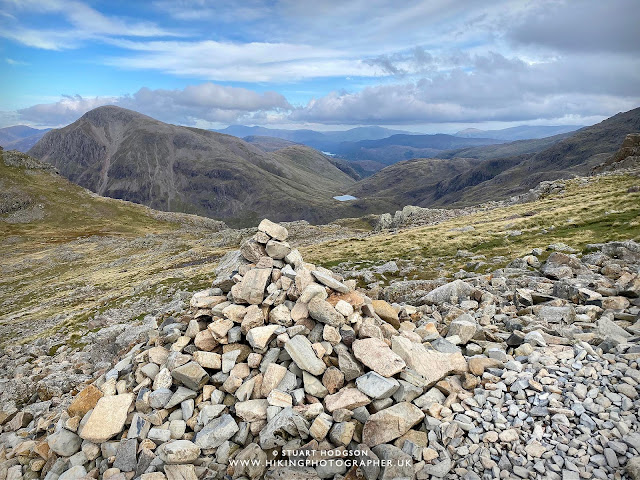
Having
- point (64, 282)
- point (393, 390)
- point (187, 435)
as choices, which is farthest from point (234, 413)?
point (64, 282)

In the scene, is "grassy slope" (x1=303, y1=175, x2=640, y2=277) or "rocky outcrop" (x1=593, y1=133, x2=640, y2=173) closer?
"grassy slope" (x1=303, y1=175, x2=640, y2=277)

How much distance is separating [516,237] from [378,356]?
4103 centimetres

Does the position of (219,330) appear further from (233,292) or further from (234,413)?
(234,413)

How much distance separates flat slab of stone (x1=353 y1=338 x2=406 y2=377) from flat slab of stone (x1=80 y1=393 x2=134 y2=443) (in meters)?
→ 9.20

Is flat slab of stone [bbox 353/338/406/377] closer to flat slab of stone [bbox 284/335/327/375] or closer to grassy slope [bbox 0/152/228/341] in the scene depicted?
flat slab of stone [bbox 284/335/327/375]

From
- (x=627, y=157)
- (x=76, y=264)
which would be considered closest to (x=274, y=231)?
(x=76, y=264)

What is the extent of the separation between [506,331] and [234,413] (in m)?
13.2

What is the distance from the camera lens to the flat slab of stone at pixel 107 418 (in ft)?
40.6

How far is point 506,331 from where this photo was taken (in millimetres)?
16625

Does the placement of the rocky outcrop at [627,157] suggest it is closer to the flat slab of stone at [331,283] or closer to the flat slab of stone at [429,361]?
the flat slab of stone at [429,361]

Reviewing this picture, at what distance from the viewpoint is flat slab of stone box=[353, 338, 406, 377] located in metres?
12.6

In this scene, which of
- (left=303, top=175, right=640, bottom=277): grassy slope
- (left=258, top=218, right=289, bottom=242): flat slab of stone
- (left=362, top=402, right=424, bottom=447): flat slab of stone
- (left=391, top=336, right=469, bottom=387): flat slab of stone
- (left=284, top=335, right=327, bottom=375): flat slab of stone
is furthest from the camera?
(left=303, top=175, right=640, bottom=277): grassy slope

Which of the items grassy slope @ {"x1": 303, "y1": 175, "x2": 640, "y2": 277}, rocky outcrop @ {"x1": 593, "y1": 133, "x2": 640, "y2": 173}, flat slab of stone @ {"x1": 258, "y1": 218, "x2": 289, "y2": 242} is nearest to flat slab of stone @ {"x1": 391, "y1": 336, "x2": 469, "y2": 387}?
flat slab of stone @ {"x1": 258, "y1": 218, "x2": 289, "y2": 242}

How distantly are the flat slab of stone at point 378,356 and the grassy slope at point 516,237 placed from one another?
23.7m
